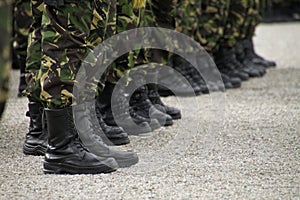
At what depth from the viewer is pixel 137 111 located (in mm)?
3924

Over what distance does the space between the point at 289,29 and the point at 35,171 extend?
27.8 feet

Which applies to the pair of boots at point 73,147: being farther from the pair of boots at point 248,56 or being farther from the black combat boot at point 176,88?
the pair of boots at point 248,56

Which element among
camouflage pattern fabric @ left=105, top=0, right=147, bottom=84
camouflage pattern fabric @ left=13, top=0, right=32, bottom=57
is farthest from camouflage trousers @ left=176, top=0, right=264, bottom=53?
camouflage pattern fabric @ left=105, top=0, right=147, bottom=84

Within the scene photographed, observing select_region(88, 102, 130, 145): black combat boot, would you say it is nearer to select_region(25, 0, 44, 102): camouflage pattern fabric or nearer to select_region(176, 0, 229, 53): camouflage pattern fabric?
select_region(25, 0, 44, 102): camouflage pattern fabric

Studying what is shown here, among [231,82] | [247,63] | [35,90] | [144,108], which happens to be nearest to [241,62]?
[247,63]

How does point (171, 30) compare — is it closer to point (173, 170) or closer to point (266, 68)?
point (173, 170)

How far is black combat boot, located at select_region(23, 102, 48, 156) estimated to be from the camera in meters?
3.28

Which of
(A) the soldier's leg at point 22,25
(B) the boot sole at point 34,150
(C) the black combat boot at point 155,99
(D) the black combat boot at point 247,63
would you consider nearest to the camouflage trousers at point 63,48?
(B) the boot sole at point 34,150

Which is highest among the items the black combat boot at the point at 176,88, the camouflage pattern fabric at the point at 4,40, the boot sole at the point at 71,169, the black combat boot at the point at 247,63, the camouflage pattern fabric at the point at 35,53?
the camouflage pattern fabric at the point at 4,40

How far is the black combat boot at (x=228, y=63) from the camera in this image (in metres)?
5.80

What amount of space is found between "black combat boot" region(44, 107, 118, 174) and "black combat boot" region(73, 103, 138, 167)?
0.04 metres

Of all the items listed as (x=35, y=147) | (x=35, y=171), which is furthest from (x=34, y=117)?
(x=35, y=171)

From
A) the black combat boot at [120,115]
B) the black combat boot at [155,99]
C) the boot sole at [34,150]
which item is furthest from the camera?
the black combat boot at [155,99]

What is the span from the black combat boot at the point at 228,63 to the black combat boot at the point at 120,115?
6.61ft
